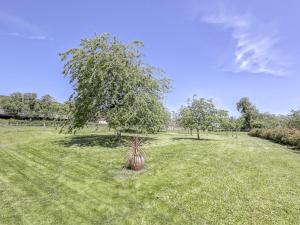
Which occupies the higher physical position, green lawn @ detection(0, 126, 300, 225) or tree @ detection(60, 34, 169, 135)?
tree @ detection(60, 34, 169, 135)

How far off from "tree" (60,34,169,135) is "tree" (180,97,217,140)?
4796 mm

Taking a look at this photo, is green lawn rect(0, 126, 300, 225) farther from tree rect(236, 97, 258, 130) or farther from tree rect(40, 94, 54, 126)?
tree rect(236, 97, 258, 130)

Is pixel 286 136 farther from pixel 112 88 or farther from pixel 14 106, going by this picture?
pixel 14 106

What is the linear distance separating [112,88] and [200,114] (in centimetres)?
1010

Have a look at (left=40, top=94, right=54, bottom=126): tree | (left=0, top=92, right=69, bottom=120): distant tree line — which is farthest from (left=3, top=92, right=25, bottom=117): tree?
(left=40, top=94, right=54, bottom=126): tree

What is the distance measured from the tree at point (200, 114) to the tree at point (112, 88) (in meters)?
4.80

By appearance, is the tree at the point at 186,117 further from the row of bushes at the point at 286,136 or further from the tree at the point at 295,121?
the tree at the point at 295,121

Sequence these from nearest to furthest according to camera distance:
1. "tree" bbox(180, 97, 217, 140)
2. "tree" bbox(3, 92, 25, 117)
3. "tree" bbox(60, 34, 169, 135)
Answer: "tree" bbox(60, 34, 169, 135) → "tree" bbox(180, 97, 217, 140) → "tree" bbox(3, 92, 25, 117)

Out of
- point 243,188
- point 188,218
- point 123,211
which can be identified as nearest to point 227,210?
point 188,218

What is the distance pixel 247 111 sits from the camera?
327ft

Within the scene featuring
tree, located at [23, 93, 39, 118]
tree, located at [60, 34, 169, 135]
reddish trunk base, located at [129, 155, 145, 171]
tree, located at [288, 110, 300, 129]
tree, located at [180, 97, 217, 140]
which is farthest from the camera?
tree, located at [23, 93, 39, 118]

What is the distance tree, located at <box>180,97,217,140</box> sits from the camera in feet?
90.8

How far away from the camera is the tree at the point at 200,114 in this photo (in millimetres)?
27688

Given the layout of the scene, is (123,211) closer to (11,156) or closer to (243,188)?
(243,188)
